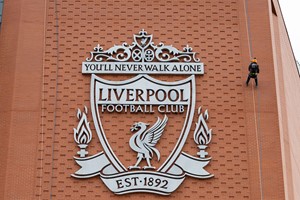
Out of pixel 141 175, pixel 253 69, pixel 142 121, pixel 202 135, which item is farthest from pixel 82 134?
pixel 253 69

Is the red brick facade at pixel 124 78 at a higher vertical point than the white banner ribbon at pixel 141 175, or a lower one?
higher

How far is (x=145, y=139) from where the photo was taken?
57.7 ft

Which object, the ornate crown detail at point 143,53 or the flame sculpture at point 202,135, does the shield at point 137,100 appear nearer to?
the flame sculpture at point 202,135

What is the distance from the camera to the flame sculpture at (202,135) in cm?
1753

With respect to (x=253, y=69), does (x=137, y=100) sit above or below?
below

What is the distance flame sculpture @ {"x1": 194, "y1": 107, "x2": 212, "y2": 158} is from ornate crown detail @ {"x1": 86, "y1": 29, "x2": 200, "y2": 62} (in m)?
2.18

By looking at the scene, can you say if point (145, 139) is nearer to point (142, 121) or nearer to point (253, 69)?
point (142, 121)

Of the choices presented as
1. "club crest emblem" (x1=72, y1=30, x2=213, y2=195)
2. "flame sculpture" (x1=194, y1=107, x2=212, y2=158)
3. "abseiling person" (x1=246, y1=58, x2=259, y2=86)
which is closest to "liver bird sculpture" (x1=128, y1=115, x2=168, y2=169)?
"club crest emblem" (x1=72, y1=30, x2=213, y2=195)

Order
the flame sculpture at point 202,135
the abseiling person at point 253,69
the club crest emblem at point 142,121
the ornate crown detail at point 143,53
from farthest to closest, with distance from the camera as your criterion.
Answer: the ornate crown detail at point 143,53 < the abseiling person at point 253,69 < the flame sculpture at point 202,135 < the club crest emblem at point 142,121

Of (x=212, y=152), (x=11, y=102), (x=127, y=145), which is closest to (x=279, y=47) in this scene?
(x=212, y=152)

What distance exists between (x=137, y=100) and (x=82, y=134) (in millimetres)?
2028

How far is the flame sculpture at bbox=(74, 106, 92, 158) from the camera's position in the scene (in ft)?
57.3

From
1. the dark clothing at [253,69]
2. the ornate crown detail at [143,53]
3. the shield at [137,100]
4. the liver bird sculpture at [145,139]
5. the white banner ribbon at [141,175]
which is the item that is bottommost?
the white banner ribbon at [141,175]

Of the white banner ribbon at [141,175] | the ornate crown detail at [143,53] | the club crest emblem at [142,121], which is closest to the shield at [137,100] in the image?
the club crest emblem at [142,121]
